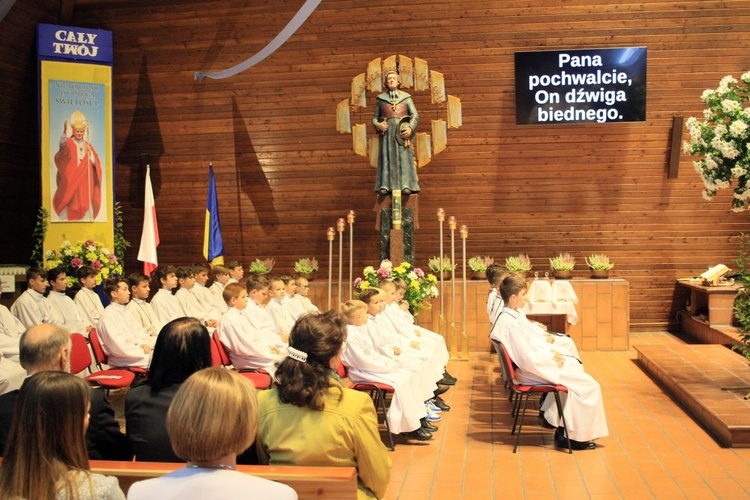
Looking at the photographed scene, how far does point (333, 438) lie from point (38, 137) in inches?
424

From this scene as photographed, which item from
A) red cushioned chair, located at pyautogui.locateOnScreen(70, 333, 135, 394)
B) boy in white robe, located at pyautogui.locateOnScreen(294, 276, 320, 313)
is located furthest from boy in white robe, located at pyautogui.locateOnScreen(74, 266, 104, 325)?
red cushioned chair, located at pyautogui.locateOnScreen(70, 333, 135, 394)

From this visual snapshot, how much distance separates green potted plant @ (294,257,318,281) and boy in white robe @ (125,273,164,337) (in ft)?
10.8

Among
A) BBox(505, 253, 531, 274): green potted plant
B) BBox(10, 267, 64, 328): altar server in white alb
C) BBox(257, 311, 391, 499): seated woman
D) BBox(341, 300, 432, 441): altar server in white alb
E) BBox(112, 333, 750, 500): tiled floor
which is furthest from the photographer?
BBox(505, 253, 531, 274): green potted plant

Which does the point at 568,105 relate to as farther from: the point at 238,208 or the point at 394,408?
the point at 394,408

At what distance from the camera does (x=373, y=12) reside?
13.0 meters

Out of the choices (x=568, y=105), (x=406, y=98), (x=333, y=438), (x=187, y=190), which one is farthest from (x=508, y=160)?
(x=333, y=438)

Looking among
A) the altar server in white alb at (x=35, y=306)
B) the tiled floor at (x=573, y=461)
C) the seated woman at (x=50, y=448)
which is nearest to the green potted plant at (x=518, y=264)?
the tiled floor at (x=573, y=461)

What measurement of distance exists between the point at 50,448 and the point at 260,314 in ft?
21.1

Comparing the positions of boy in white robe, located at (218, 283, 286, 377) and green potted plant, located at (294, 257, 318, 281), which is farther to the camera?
green potted plant, located at (294, 257, 318, 281)

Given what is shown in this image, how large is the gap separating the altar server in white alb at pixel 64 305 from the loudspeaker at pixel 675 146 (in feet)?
28.7

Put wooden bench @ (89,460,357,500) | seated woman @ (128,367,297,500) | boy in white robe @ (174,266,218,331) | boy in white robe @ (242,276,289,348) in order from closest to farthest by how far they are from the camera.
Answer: seated woman @ (128,367,297,500), wooden bench @ (89,460,357,500), boy in white robe @ (242,276,289,348), boy in white robe @ (174,266,218,331)

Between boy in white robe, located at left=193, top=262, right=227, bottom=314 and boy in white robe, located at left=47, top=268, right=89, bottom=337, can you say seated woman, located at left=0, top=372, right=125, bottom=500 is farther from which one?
boy in white robe, located at left=193, top=262, right=227, bottom=314

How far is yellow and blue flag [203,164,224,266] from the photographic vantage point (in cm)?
1307

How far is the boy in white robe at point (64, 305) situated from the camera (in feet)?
32.2
